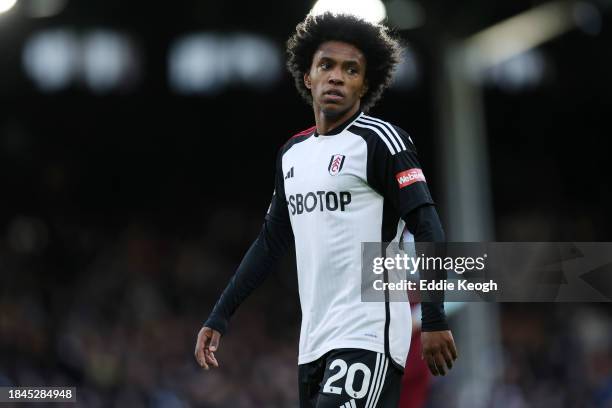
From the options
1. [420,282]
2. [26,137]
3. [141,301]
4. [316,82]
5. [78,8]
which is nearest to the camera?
[420,282]

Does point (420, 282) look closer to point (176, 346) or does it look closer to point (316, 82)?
point (316, 82)

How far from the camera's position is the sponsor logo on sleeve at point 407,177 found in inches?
Result: 187

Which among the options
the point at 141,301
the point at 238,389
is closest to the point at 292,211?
the point at 238,389

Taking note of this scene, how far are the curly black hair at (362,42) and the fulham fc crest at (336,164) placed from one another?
0.43 m

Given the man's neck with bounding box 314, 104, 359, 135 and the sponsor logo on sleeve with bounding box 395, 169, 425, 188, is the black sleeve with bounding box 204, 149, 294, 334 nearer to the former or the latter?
the man's neck with bounding box 314, 104, 359, 135

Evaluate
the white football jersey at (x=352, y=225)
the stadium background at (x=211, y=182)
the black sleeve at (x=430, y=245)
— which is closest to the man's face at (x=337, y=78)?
the white football jersey at (x=352, y=225)

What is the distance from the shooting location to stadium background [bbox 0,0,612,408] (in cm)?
1483

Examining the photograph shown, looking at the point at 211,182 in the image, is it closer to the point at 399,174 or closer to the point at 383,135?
the point at 383,135

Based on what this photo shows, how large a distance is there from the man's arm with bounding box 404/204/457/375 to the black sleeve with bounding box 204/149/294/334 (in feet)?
2.99

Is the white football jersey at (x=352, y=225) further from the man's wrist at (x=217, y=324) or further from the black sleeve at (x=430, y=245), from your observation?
the man's wrist at (x=217, y=324)

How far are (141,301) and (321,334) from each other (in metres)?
11.6

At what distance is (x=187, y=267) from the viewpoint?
59.6 ft

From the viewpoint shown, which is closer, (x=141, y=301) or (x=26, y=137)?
(x=141, y=301)

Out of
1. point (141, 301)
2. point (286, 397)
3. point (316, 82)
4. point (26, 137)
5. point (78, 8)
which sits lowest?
point (286, 397)
